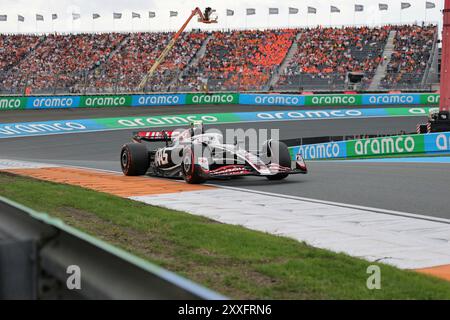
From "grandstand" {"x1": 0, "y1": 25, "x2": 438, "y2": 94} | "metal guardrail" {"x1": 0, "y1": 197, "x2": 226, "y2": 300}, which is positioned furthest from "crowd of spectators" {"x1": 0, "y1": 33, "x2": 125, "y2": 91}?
"metal guardrail" {"x1": 0, "y1": 197, "x2": 226, "y2": 300}

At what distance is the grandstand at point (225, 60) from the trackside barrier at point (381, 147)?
61.1 feet

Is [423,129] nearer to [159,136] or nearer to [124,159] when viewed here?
[159,136]

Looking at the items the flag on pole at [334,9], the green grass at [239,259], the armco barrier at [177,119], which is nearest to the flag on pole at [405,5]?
the flag on pole at [334,9]

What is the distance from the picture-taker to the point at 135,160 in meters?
15.0

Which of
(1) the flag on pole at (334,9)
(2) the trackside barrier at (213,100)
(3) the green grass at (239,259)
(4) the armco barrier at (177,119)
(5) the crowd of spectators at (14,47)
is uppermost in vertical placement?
(1) the flag on pole at (334,9)


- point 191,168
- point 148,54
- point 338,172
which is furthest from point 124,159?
point 148,54

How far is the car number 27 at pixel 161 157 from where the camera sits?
14276 mm

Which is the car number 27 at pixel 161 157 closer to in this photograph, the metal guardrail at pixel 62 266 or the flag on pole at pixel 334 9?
the metal guardrail at pixel 62 266

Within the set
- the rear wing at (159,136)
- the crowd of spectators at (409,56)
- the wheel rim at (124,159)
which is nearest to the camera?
the rear wing at (159,136)

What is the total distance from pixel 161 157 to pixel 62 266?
438 inches

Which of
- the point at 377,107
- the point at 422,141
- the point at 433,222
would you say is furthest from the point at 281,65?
the point at 433,222

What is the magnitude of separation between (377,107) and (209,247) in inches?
1412

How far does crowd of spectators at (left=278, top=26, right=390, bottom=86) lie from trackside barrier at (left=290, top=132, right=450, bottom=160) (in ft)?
66.3

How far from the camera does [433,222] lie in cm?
821
